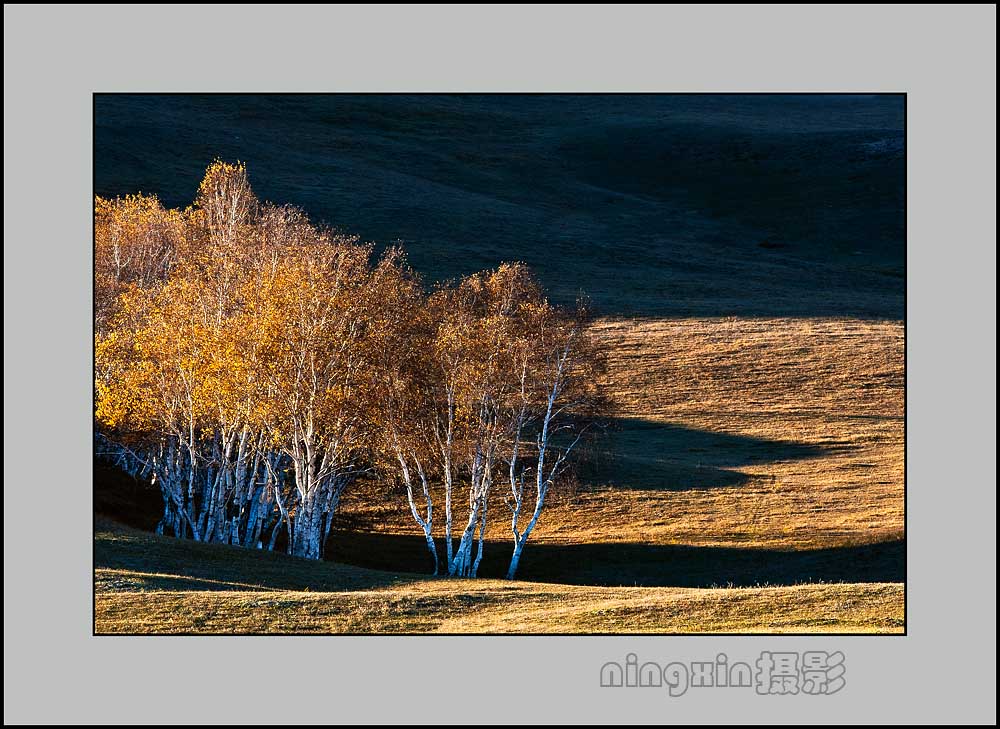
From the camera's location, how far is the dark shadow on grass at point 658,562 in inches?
1684

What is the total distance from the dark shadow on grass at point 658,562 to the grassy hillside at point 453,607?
36.3ft

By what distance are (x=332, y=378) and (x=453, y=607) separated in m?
15.3

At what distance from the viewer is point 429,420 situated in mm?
44875

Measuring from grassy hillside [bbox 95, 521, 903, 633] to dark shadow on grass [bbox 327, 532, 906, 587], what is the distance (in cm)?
1107

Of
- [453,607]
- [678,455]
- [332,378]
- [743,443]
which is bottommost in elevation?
[453,607]

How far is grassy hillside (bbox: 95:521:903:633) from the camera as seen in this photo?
25250 millimetres

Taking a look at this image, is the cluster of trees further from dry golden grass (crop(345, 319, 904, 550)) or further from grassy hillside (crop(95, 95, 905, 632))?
dry golden grass (crop(345, 319, 904, 550))

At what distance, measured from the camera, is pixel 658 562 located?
150ft

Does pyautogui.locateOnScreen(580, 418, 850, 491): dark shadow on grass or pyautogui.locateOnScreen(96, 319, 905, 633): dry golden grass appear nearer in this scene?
pyautogui.locateOnScreen(96, 319, 905, 633): dry golden grass

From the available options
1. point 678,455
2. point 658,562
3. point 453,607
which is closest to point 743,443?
point 678,455

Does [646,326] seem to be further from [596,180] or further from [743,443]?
[596,180]

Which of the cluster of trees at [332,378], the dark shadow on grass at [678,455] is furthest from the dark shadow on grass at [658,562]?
the dark shadow on grass at [678,455]

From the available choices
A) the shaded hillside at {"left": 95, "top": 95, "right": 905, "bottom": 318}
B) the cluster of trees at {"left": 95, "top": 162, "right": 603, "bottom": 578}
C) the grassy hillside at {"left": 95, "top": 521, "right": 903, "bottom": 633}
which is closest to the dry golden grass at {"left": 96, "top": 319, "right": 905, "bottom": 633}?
the grassy hillside at {"left": 95, "top": 521, "right": 903, "bottom": 633}

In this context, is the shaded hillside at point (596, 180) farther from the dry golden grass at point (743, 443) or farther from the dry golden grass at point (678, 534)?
→ the dry golden grass at point (678, 534)
